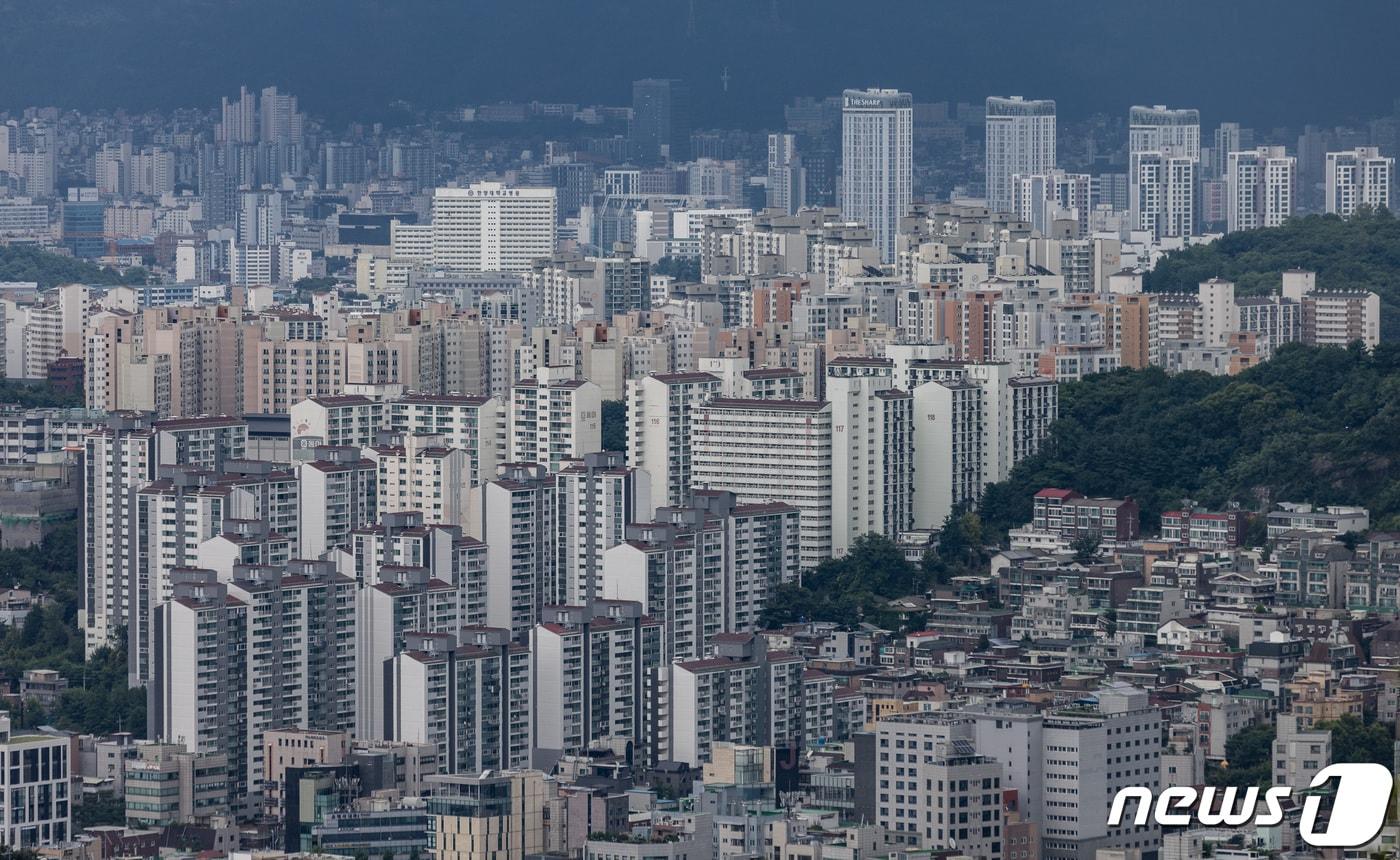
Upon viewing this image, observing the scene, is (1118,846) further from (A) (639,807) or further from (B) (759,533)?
(B) (759,533)

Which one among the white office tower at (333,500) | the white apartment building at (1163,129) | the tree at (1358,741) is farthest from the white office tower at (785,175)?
the tree at (1358,741)

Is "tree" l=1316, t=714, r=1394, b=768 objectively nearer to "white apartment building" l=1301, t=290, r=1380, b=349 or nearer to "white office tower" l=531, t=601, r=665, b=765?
"white office tower" l=531, t=601, r=665, b=765

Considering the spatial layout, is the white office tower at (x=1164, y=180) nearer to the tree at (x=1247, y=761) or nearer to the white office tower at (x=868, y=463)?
the white office tower at (x=868, y=463)

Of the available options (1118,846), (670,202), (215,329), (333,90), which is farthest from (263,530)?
(333,90)

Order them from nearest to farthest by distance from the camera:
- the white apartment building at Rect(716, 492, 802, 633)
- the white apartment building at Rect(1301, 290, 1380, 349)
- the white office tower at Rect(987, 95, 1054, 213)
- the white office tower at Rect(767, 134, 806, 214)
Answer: the white apartment building at Rect(716, 492, 802, 633) → the white apartment building at Rect(1301, 290, 1380, 349) → the white office tower at Rect(987, 95, 1054, 213) → the white office tower at Rect(767, 134, 806, 214)

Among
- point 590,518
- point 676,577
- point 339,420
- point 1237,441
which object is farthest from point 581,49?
point 676,577

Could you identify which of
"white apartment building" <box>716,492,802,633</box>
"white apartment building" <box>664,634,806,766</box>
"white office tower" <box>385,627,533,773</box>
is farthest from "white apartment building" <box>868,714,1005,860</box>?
"white apartment building" <box>716,492,802,633</box>
